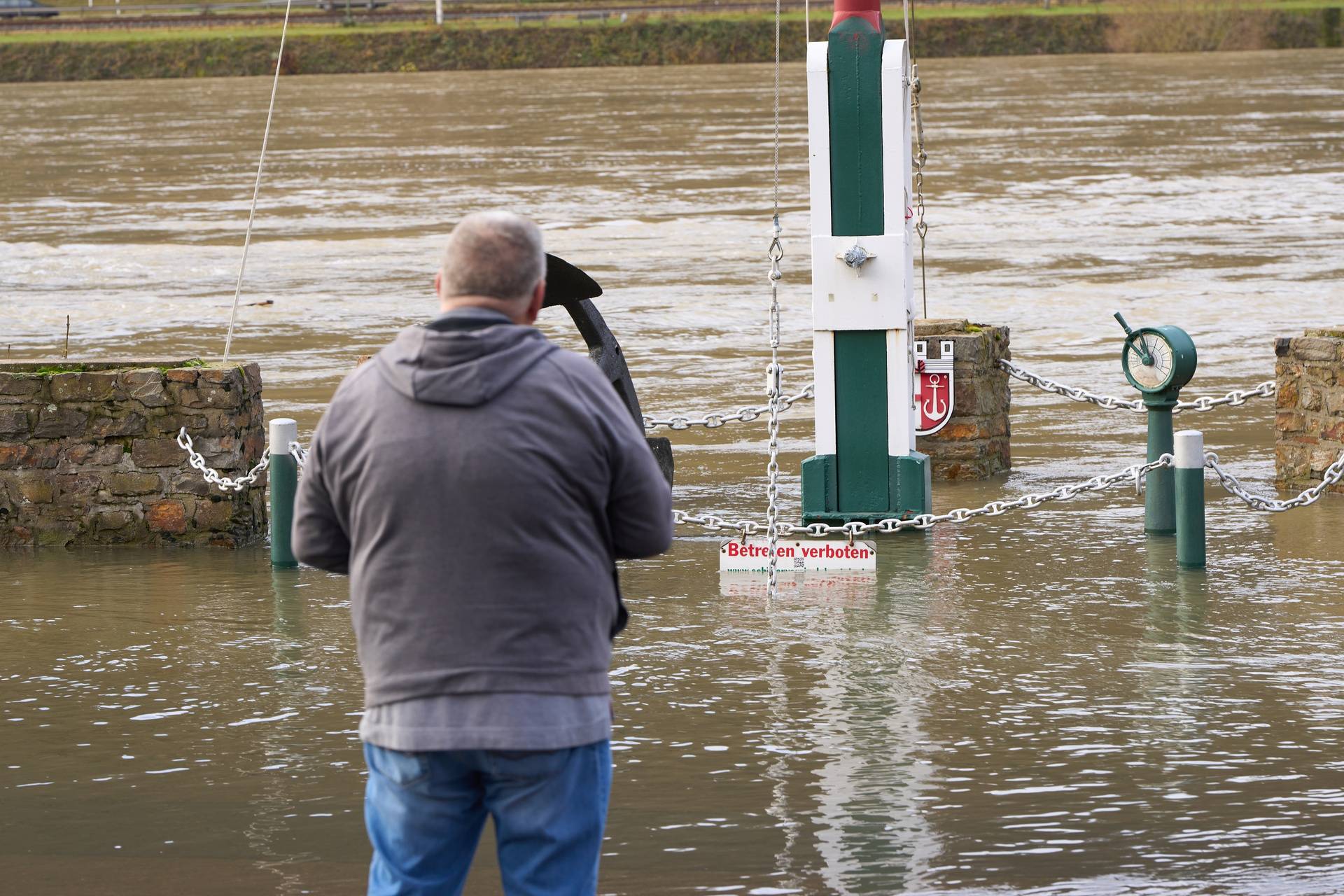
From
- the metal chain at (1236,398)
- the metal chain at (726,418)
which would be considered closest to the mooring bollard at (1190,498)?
the metal chain at (1236,398)

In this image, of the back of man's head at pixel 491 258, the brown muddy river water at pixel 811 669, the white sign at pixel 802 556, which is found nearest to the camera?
the back of man's head at pixel 491 258

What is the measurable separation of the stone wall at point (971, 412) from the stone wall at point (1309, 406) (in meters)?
1.63

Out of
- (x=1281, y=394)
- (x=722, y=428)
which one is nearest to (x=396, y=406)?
(x=1281, y=394)

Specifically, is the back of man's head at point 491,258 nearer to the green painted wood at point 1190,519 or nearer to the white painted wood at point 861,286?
the green painted wood at point 1190,519

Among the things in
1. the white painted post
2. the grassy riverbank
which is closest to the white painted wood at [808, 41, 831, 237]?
the white painted post

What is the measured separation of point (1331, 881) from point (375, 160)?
111 feet

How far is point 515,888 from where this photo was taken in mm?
3658

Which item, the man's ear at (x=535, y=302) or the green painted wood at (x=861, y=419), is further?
the green painted wood at (x=861, y=419)

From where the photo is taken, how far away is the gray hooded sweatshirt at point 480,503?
141 inches

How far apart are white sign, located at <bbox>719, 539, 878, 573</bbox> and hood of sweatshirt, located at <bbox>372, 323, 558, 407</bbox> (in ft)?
17.8

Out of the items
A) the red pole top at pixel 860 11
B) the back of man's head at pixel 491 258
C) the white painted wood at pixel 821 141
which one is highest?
the red pole top at pixel 860 11

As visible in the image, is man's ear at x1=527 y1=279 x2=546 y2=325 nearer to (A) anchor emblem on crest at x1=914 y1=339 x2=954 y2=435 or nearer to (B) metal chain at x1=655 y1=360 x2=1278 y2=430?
(B) metal chain at x1=655 y1=360 x2=1278 y2=430

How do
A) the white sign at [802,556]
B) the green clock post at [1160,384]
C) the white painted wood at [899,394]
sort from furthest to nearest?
the white painted wood at [899,394] → the green clock post at [1160,384] → the white sign at [802,556]

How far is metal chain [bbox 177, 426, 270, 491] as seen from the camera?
9664mm
